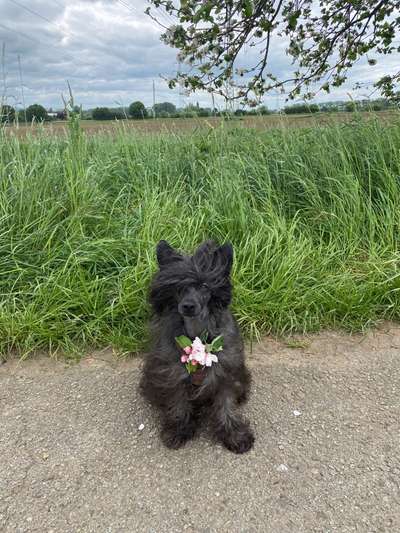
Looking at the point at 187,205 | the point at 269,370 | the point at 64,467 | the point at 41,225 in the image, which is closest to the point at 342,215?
the point at 187,205

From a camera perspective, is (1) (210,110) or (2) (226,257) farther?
(1) (210,110)

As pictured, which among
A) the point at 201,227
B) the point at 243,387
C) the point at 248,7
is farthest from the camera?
the point at 201,227

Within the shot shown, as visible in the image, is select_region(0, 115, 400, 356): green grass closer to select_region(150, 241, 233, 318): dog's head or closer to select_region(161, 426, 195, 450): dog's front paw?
select_region(161, 426, 195, 450): dog's front paw

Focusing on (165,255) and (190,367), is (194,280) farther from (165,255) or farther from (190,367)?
(190,367)

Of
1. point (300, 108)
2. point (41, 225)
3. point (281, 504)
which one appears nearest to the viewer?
point (281, 504)

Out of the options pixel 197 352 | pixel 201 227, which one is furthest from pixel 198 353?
pixel 201 227

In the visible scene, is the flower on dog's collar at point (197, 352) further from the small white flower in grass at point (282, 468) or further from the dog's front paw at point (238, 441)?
the small white flower in grass at point (282, 468)

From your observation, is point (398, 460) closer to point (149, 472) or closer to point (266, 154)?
point (149, 472)

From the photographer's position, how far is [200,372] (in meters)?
1.92

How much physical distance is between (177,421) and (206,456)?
228 mm

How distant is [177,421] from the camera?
208cm

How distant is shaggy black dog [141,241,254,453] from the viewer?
1782 millimetres

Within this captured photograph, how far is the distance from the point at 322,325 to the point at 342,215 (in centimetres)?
128

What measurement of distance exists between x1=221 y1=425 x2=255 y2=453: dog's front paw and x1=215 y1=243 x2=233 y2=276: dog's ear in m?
0.87
